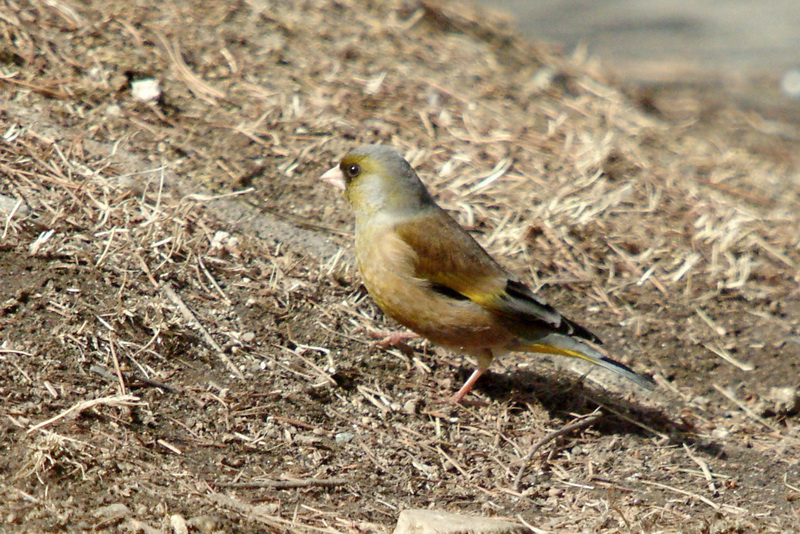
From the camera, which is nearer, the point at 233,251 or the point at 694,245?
the point at 233,251

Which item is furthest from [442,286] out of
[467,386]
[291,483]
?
[291,483]

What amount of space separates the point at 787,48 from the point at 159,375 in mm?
10931

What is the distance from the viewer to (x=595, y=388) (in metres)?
4.86

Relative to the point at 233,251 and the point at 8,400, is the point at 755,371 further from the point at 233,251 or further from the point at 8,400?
the point at 8,400

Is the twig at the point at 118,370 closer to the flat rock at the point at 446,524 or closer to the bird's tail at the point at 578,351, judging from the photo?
the flat rock at the point at 446,524

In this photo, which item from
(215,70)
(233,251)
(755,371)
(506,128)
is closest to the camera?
(233,251)

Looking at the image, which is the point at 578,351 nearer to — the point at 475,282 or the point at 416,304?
the point at 475,282

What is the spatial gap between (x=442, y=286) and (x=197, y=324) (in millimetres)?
1276

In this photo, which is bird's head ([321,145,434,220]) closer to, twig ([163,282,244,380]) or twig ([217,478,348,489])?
twig ([163,282,244,380])

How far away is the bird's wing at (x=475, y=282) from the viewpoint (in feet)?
14.8

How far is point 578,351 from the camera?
4531 mm

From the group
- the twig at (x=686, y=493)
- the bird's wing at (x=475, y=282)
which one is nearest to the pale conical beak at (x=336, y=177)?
the bird's wing at (x=475, y=282)

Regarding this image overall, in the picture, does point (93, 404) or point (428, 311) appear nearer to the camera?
point (93, 404)

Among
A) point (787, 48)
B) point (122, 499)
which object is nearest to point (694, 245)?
point (122, 499)
